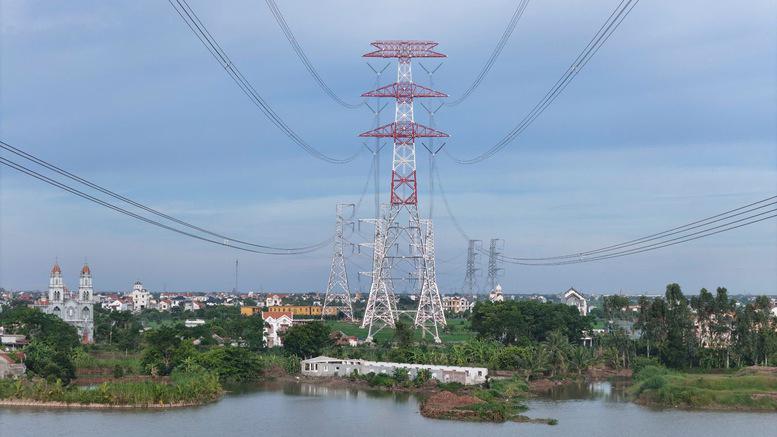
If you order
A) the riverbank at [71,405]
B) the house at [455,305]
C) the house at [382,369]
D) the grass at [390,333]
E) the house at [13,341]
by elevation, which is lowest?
the riverbank at [71,405]

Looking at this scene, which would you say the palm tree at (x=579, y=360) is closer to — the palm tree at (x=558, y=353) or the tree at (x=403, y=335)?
the palm tree at (x=558, y=353)

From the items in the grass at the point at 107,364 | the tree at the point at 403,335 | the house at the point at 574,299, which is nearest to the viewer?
the grass at the point at 107,364

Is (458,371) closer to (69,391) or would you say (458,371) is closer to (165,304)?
(69,391)

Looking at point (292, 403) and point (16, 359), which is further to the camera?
point (16, 359)

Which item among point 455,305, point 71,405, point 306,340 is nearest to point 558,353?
point 306,340

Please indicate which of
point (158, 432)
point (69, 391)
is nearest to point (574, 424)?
point (158, 432)

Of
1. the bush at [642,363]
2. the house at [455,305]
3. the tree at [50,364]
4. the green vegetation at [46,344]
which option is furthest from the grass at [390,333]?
the house at [455,305]

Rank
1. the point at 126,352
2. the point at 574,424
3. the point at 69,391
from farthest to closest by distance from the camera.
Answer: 1. the point at 126,352
2. the point at 69,391
3. the point at 574,424
